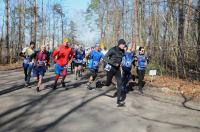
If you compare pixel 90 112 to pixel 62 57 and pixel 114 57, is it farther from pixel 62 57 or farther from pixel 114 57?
pixel 62 57

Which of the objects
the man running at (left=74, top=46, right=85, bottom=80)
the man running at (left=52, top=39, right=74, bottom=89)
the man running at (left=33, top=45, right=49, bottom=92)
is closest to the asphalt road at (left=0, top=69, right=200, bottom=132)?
the man running at (left=33, top=45, right=49, bottom=92)

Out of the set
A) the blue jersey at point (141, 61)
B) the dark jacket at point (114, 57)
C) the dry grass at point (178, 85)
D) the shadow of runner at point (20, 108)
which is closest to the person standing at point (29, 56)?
the shadow of runner at point (20, 108)

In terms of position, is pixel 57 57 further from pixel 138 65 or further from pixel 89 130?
pixel 89 130

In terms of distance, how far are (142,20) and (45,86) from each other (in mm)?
26837

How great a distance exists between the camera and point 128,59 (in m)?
14.9

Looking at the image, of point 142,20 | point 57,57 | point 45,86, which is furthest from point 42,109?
point 142,20

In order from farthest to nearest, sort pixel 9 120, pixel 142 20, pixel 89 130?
pixel 142 20 < pixel 9 120 < pixel 89 130

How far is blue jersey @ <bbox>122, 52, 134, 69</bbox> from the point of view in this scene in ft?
48.3

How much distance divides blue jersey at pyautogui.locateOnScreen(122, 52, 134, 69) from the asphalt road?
1143mm

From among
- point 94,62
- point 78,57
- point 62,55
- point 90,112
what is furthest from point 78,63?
point 90,112

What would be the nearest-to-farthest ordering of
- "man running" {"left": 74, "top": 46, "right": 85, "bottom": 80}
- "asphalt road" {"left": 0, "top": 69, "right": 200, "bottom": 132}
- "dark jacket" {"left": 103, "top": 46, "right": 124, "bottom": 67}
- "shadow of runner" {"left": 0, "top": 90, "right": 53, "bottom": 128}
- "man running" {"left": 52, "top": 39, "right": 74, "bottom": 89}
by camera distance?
1. "asphalt road" {"left": 0, "top": 69, "right": 200, "bottom": 132}
2. "shadow of runner" {"left": 0, "top": 90, "right": 53, "bottom": 128}
3. "dark jacket" {"left": 103, "top": 46, "right": 124, "bottom": 67}
4. "man running" {"left": 52, "top": 39, "right": 74, "bottom": 89}
5. "man running" {"left": 74, "top": 46, "right": 85, "bottom": 80}

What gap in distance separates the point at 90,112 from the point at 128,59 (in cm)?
494

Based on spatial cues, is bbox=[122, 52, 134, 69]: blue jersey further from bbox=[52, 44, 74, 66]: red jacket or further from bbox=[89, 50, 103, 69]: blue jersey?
bbox=[52, 44, 74, 66]: red jacket

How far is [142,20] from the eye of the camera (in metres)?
41.0
